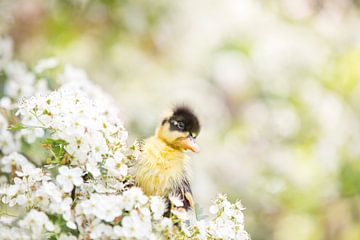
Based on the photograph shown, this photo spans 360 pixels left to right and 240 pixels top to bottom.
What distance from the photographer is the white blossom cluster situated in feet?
4.92

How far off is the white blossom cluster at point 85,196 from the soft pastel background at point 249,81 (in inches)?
73.9

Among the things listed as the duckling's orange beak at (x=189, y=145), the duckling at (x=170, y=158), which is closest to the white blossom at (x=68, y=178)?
the duckling at (x=170, y=158)

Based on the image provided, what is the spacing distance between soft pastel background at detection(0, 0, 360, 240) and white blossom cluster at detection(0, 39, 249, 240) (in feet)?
6.15

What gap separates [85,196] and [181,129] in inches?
23.6

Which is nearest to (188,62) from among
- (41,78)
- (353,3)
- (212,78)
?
(212,78)

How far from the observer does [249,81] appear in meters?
4.78

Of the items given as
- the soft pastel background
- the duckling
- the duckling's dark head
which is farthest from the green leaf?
the soft pastel background

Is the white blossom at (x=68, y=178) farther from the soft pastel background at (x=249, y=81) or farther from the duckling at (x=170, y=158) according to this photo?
the soft pastel background at (x=249, y=81)

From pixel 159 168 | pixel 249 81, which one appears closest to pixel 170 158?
pixel 159 168

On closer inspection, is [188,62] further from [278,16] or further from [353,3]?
[353,3]

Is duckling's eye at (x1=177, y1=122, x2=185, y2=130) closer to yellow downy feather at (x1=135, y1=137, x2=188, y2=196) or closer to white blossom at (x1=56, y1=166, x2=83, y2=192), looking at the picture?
yellow downy feather at (x1=135, y1=137, x2=188, y2=196)

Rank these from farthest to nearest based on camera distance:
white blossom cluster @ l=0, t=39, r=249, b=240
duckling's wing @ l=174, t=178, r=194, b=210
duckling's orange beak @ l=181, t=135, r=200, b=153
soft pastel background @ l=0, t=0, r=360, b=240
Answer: soft pastel background @ l=0, t=0, r=360, b=240
duckling's orange beak @ l=181, t=135, r=200, b=153
duckling's wing @ l=174, t=178, r=194, b=210
white blossom cluster @ l=0, t=39, r=249, b=240

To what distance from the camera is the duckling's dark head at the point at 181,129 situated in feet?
6.92

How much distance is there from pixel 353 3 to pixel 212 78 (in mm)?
1056
